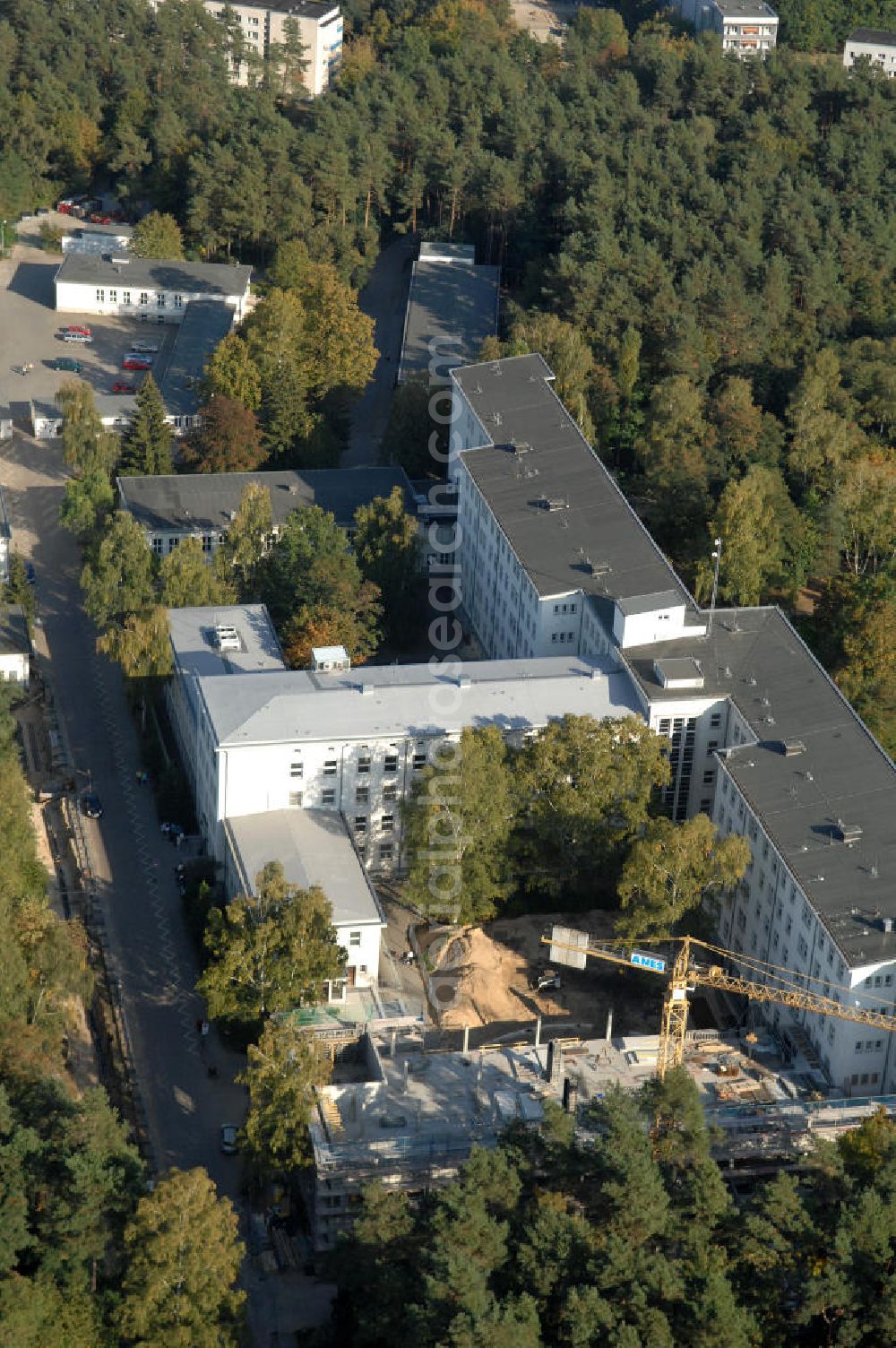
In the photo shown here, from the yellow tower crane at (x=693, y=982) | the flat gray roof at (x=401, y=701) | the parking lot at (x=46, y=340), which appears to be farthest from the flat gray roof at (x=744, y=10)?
the yellow tower crane at (x=693, y=982)

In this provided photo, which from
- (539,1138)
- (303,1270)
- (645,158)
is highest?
(645,158)

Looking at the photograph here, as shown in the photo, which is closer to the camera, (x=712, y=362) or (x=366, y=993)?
(x=366, y=993)

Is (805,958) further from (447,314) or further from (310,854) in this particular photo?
(447,314)

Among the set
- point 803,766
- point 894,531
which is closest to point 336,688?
point 803,766

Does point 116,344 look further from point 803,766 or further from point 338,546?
point 803,766

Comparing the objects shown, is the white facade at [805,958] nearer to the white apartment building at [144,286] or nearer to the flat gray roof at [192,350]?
the flat gray roof at [192,350]

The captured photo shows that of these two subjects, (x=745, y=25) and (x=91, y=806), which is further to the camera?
(x=745, y=25)

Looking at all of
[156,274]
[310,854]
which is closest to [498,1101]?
[310,854]
